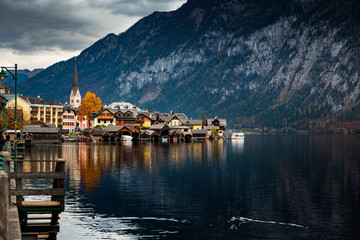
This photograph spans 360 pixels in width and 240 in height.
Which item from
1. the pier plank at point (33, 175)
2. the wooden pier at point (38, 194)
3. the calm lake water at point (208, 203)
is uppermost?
the pier plank at point (33, 175)

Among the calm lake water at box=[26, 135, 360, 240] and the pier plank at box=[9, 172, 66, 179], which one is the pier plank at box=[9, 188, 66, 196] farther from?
the calm lake water at box=[26, 135, 360, 240]

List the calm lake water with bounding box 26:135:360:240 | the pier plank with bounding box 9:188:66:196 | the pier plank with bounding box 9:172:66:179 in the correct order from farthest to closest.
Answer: the calm lake water with bounding box 26:135:360:240 < the pier plank with bounding box 9:188:66:196 < the pier plank with bounding box 9:172:66:179

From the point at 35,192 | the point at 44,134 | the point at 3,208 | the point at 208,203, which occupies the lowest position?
the point at 208,203

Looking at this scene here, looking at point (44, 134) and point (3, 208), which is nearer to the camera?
point (3, 208)

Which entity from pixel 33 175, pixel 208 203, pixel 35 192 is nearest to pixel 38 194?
pixel 35 192

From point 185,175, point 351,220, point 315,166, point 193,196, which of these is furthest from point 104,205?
point 315,166

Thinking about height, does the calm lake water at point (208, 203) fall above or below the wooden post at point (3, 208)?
below

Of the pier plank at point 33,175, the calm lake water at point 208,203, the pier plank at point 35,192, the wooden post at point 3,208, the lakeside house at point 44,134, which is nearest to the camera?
the wooden post at point 3,208

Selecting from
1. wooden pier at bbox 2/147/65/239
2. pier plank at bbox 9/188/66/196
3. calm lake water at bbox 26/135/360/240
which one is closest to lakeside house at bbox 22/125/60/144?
calm lake water at bbox 26/135/360/240

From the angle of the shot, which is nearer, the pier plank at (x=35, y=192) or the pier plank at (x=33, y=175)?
the pier plank at (x=33, y=175)

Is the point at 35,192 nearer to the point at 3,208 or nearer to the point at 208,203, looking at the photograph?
the point at 3,208

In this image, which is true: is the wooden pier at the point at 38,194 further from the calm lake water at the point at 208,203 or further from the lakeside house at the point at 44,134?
the lakeside house at the point at 44,134

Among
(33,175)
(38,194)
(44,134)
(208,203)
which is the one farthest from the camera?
(44,134)

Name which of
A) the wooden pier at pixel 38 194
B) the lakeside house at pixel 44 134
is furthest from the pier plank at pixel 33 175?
the lakeside house at pixel 44 134
